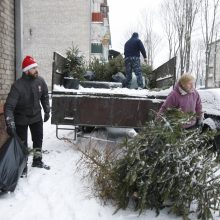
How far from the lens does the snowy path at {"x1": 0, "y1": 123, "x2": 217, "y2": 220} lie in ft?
13.4

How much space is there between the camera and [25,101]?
536cm

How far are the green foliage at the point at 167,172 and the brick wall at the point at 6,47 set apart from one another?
115 inches

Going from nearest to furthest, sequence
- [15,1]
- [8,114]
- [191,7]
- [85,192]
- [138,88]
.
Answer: [85,192]
[8,114]
[15,1]
[138,88]
[191,7]

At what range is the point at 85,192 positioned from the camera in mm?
4711

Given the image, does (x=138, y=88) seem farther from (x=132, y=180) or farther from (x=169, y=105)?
(x=132, y=180)

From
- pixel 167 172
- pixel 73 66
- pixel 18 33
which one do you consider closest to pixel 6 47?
pixel 18 33

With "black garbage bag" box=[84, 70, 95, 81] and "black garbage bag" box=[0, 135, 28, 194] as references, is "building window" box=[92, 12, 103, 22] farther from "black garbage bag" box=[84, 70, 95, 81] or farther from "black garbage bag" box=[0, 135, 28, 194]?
"black garbage bag" box=[0, 135, 28, 194]

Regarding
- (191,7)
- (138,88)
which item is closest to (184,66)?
(191,7)

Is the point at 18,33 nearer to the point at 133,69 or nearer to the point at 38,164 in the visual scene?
the point at 38,164

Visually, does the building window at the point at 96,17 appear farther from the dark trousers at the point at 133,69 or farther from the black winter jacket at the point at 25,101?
the black winter jacket at the point at 25,101

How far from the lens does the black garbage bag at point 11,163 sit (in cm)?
448

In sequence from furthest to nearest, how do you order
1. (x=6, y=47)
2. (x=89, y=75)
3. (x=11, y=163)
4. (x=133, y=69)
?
(x=89, y=75) < (x=133, y=69) < (x=6, y=47) < (x=11, y=163)

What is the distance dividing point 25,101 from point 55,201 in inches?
62.7

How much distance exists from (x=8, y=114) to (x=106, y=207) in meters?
1.84
